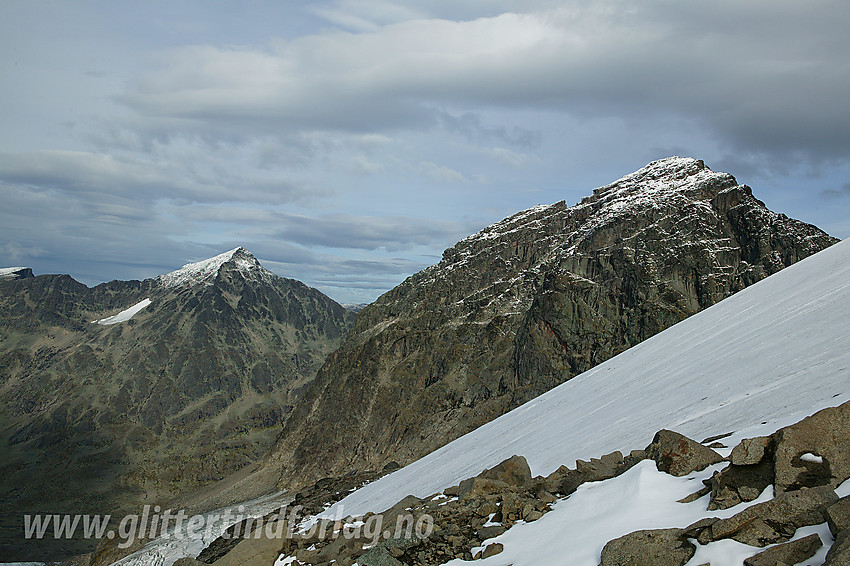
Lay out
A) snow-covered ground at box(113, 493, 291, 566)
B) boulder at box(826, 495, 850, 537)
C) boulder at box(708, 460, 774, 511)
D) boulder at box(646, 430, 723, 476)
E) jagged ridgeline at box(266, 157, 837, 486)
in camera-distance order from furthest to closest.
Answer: jagged ridgeline at box(266, 157, 837, 486) → snow-covered ground at box(113, 493, 291, 566) → boulder at box(646, 430, 723, 476) → boulder at box(708, 460, 774, 511) → boulder at box(826, 495, 850, 537)

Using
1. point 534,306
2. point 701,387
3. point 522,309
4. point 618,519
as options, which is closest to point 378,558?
point 618,519

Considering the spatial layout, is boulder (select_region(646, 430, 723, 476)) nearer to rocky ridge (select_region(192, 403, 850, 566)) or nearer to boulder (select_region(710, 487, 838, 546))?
rocky ridge (select_region(192, 403, 850, 566))

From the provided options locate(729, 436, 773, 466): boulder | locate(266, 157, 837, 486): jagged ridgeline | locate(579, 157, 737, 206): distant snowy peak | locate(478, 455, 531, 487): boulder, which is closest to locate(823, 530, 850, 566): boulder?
locate(729, 436, 773, 466): boulder

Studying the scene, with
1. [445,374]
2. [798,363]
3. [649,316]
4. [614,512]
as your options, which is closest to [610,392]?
[798,363]

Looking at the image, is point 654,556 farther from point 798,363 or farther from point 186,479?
point 186,479

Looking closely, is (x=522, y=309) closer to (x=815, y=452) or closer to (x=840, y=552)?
(x=815, y=452)

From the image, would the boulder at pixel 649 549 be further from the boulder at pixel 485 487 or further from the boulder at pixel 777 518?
the boulder at pixel 485 487

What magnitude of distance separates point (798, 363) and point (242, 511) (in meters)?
70.6

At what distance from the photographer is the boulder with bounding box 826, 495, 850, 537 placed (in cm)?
533

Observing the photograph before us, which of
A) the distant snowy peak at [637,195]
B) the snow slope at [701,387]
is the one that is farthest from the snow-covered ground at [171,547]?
the distant snowy peak at [637,195]

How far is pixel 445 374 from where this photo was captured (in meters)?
79.9

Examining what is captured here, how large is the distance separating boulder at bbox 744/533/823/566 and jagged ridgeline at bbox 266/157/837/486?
59330 mm

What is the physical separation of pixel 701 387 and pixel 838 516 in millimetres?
11772

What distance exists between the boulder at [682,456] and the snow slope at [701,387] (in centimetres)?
233
